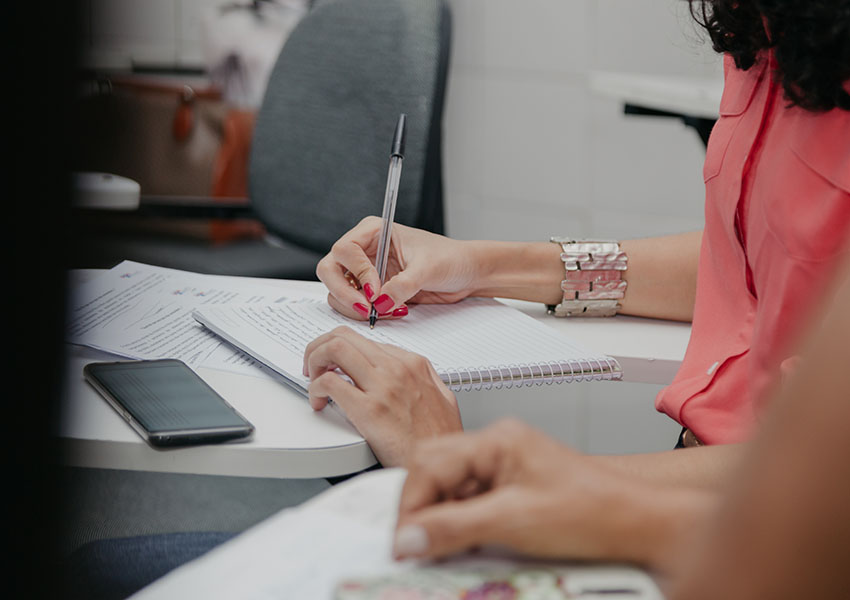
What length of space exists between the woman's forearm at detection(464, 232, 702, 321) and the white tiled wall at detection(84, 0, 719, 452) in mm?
1067

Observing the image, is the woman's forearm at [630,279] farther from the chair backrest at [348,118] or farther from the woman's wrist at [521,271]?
the chair backrest at [348,118]

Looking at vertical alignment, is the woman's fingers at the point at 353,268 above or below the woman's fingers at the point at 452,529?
below

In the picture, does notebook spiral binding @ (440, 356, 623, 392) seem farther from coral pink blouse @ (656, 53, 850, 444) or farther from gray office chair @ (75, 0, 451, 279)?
gray office chair @ (75, 0, 451, 279)

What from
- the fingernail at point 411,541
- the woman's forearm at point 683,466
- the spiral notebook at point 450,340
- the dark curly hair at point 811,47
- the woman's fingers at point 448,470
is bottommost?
the woman's forearm at point 683,466

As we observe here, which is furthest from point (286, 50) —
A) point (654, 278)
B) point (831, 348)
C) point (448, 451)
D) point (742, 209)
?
point (831, 348)

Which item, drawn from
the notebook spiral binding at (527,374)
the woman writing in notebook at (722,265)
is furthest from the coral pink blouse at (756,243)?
the notebook spiral binding at (527,374)

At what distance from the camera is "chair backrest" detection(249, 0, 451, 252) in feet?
4.87

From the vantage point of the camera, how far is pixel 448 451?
44 centimetres

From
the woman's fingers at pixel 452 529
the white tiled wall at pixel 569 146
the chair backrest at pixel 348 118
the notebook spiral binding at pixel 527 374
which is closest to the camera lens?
the woman's fingers at pixel 452 529

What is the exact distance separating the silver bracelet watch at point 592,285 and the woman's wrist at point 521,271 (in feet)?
0.04

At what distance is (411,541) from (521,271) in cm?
65

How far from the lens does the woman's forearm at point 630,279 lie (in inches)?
40.3

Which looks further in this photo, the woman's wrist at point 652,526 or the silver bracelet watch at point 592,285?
the silver bracelet watch at point 592,285

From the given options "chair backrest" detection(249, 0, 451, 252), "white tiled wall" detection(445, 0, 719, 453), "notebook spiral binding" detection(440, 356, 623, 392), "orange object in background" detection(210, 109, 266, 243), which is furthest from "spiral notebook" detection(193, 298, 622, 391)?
"orange object in background" detection(210, 109, 266, 243)
